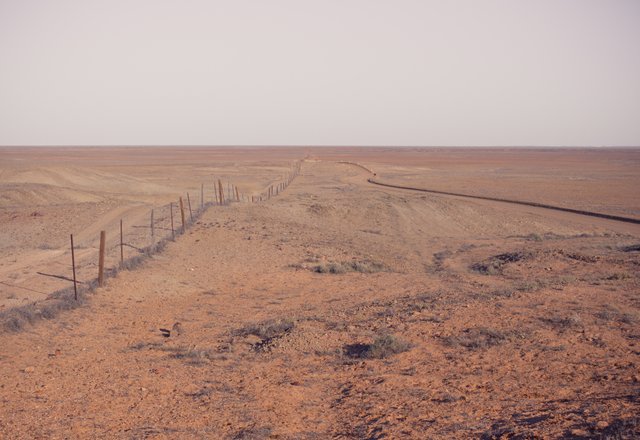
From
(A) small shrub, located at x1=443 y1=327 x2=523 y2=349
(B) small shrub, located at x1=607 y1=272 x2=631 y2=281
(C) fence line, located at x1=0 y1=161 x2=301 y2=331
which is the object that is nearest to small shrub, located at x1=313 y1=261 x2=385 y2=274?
(C) fence line, located at x1=0 y1=161 x2=301 y2=331

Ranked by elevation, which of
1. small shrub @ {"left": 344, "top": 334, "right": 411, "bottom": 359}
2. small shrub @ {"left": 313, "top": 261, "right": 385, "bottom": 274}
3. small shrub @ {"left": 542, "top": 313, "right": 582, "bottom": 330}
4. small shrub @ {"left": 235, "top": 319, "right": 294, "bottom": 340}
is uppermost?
small shrub @ {"left": 542, "top": 313, "right": 582, "bottom": 330}

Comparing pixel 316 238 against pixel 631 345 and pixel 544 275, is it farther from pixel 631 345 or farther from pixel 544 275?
pixel 631 345

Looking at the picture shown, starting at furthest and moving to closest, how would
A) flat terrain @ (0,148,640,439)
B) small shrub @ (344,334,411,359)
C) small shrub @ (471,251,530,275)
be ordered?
1. small shrub @ (471,251,530,275)
2. small shrub @ (344,334,411,359)
3. flat terrain @ (0,148,640,439)

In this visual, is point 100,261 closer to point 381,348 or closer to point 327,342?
point 327,342

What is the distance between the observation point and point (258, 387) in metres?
9.00

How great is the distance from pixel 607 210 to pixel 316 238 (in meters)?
25.5

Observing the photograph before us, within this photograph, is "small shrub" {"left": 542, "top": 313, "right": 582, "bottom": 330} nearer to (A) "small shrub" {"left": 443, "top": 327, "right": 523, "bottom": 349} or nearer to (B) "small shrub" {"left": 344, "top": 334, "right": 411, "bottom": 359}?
(A) "small shrub" {"left": 443, "top": 327, "right": 523, "bottom": 349}

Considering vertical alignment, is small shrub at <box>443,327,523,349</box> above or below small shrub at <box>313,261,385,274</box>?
above

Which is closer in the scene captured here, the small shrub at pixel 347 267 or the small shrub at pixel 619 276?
the small shrub at pixel 619 276

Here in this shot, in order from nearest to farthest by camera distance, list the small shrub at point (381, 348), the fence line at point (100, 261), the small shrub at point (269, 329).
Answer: the small shrub at point (381, 348), the small shrub at point (269, 329), the fence line at point (100, 261)

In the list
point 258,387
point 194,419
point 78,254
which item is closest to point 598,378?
point 258,387

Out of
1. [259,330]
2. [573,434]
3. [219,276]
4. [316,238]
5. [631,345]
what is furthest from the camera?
[316,238]

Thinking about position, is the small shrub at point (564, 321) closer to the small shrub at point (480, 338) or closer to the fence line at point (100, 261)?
the small shrub at point (480, 338)

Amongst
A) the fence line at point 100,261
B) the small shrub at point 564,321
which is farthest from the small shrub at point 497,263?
the fence line at point 100,261
